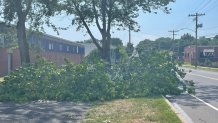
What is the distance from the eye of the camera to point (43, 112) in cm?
1390

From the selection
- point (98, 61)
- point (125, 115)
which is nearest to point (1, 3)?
point (98, 61)

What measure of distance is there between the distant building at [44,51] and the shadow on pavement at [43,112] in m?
5.30

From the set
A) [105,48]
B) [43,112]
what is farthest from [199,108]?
[105,48]

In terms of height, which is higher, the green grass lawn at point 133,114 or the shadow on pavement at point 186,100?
the green grass lawn at point 133,114

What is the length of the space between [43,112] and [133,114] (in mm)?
2935

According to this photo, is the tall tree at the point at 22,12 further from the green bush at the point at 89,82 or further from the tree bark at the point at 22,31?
the green bush at the point at 89,82

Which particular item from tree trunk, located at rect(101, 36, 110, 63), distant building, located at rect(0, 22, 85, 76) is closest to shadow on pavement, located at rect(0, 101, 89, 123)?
distant building, located at rect(0, 22, 85, 76)

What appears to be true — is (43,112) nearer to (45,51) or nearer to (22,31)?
(22,31)

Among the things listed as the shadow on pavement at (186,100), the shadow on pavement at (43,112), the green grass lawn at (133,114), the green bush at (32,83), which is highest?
the green bush at (32,83)

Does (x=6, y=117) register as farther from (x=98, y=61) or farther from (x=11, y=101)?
(x=98, y=61)

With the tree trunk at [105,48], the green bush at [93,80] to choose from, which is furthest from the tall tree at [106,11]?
the green bush at [93,80]

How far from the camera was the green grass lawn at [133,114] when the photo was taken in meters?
11.6

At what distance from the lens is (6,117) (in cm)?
1268

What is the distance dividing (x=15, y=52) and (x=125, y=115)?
33.1 metres
